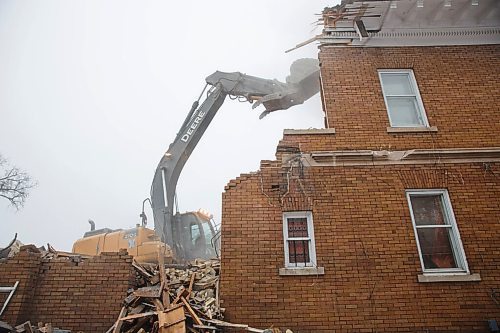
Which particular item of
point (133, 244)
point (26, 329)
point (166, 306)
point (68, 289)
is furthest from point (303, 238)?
point (133, 244)

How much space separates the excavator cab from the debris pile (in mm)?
3147

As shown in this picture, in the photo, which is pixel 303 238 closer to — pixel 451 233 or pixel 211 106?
pixel 451 233

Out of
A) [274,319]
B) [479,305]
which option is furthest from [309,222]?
[479,305]

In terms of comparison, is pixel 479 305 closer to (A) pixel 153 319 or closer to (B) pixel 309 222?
(B) pixel 309 222

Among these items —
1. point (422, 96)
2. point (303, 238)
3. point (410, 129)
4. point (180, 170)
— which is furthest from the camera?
point (180, 170)

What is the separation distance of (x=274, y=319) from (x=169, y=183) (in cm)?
630

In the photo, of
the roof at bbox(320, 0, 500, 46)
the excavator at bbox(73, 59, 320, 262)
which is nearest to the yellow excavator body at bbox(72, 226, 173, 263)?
the excavator at bbox(73, 59, 320, 262)

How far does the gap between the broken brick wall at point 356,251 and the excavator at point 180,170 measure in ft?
10.9

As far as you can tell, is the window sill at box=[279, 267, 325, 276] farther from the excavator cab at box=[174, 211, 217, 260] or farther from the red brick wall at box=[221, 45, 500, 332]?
the excavator cab at box=[174, 211, 217, 260]

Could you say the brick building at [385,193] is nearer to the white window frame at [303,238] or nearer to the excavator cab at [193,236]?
the white window frame at [303,238]

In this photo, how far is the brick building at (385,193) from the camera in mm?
7055

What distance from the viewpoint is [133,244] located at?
10750 millimetres

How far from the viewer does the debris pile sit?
6531mm

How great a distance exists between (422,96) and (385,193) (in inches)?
123
